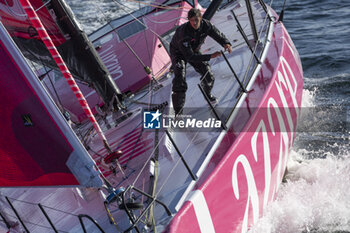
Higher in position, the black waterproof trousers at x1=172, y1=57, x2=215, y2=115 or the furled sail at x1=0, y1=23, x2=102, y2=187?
the furled sail at x1=0, y1=23, x2=102, y2=187

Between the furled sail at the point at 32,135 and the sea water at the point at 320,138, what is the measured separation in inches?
70.7

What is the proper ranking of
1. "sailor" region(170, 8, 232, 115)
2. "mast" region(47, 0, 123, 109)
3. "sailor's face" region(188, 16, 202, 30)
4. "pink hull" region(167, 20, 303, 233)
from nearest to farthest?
"pink hull" region(167, 20, 303, 233)
"sailor's face" region(188, 16, 202, 30)
"sailor" region(170, 8, 232, 115)
"mast" region(47, 0, 123, 109)

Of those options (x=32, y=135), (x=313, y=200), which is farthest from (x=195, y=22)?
(x=313, y=200)

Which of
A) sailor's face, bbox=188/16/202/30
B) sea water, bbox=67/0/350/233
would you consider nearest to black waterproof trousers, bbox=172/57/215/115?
sailor's face, bbox=188/16/202/30

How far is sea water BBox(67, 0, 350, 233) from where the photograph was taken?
4.55 meters

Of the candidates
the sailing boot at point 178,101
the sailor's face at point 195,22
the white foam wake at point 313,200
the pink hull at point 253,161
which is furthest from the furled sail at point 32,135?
the white foam wake at point 313,200

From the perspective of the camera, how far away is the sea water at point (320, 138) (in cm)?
455

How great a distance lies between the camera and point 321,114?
662cm

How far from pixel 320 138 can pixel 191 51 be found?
2.69 metres

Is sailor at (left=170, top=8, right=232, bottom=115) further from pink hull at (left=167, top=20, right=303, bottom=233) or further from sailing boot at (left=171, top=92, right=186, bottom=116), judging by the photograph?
pink hull at (left=167, top=20, right=303, bottom=233)

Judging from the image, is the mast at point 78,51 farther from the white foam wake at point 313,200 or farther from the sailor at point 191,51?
the white foam wake at point 313,200

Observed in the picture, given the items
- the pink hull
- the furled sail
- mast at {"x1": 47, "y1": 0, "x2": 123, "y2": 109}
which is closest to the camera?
the furled sail

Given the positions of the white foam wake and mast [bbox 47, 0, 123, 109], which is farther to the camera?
mast [bbox 47, 0, 123, 109]

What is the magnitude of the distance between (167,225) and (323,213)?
2.10 m
